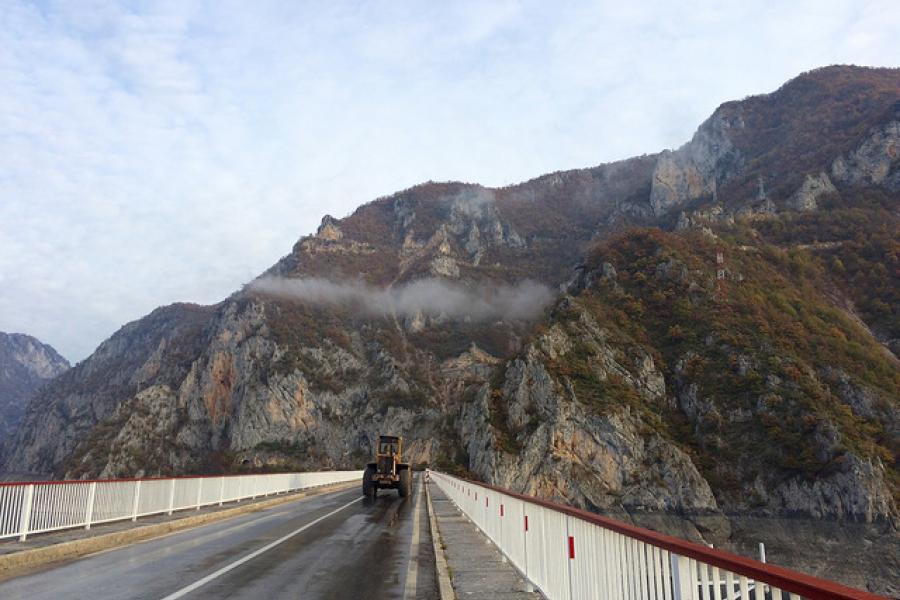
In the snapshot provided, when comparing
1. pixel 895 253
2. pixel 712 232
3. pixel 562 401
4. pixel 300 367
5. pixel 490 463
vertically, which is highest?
pixel 712 232

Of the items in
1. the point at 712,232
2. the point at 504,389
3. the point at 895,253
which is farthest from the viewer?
the point at 712,232

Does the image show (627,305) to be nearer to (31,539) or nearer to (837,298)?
(837,298)

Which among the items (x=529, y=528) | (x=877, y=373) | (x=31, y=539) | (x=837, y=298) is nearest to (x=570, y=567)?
(x=529, y=528)

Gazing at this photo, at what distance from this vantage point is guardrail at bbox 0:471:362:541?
1214cm

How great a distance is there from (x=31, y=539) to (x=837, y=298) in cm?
13172

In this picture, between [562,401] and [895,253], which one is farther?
[895,253]

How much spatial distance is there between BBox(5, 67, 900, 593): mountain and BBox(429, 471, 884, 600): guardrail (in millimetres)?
73230

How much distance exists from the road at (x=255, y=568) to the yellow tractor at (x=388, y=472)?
14208mm

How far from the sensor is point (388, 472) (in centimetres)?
3195

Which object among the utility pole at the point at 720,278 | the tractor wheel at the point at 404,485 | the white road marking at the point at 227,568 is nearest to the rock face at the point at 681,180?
the utility pole at the point at 720,278

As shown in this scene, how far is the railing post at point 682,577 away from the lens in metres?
3.69

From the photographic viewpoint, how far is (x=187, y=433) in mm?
124000

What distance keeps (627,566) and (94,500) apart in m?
15.1

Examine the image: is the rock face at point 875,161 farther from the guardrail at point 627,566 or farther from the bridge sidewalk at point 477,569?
the guardrail at point 627,566
